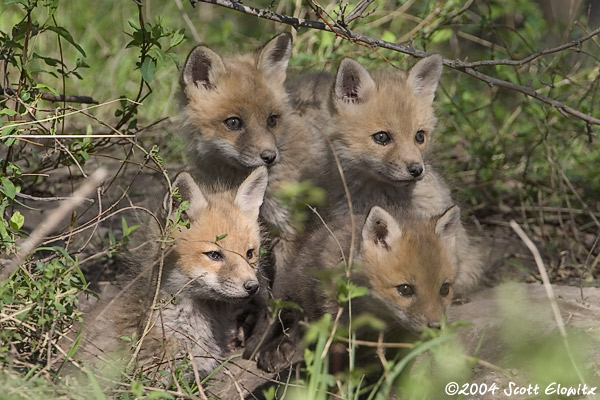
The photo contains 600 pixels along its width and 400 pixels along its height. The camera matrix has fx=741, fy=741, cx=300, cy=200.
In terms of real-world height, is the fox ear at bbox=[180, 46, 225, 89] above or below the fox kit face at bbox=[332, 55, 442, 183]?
above

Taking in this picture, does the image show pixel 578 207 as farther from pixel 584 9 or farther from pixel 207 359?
pixel 207 359

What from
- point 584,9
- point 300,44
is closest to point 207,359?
point 300,44

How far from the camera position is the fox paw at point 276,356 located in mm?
4141

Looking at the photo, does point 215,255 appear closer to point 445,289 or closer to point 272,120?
point 445,289

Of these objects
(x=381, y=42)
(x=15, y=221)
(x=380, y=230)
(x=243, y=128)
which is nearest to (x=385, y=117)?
(x=381, y=42)

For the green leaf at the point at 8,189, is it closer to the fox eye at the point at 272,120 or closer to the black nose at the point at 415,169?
the fox eye at the point at 272,120

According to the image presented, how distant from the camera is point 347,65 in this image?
4598mm

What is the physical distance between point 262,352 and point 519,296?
1.58 meters

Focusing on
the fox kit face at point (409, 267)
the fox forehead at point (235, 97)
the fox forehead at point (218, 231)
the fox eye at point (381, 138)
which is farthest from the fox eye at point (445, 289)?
the fox forehead at point (235, 97)

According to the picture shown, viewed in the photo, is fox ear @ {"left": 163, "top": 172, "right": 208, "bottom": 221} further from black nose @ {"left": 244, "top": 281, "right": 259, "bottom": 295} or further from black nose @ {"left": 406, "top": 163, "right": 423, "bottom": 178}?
black nose @ {"left": 406, "top": 163, "right": 423, "bottom": 178}

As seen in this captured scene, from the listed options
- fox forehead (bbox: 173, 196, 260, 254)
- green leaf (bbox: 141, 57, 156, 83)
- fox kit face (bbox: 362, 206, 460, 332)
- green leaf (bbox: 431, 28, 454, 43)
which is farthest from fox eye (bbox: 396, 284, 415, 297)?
green leaf (bbox: 431, 28, 454, 43)

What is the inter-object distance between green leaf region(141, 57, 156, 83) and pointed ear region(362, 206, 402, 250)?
1287 millimetres

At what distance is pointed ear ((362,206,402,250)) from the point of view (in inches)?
138

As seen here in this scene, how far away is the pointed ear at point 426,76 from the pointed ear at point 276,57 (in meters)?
0.85
